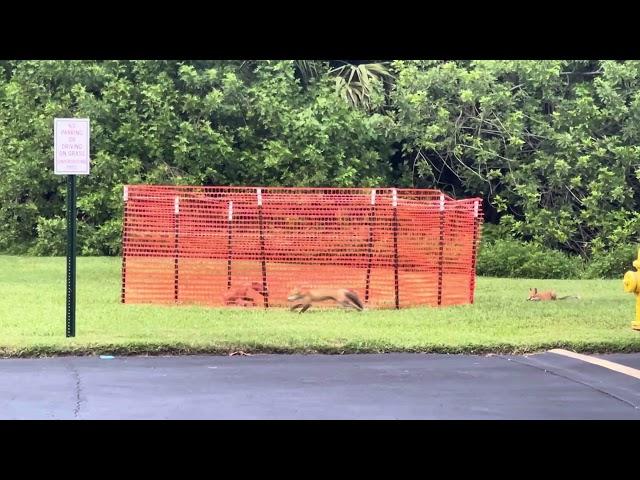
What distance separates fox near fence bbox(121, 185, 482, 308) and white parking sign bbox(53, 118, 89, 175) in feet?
13.0

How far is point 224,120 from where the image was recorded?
25172 millimetres

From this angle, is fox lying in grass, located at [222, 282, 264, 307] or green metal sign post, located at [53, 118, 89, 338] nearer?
green metal sign post, located at [53, 118, 89, 338]

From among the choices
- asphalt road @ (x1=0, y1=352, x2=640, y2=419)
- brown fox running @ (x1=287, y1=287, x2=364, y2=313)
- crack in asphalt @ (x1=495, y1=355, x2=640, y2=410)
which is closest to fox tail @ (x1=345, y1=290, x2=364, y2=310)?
brown fox running @ (x1=287, y1=287, x2=364, y2=313)

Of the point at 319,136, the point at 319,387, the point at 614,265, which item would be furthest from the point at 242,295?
the point at 614,265

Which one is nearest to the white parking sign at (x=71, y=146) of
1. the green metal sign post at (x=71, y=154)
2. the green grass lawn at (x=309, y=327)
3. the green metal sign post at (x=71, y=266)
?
the green metal sign post at (x=71, y=154)

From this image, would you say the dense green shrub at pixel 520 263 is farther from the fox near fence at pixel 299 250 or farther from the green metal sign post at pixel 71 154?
the green metal sign post at pixel 71 154

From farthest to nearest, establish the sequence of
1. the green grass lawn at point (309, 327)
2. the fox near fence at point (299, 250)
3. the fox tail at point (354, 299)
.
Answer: the fox near fence at point (299, 250), the fox tail at point (354, 299), the green grass lawn at point (309, 327)

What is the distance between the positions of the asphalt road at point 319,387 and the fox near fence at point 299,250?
4802 millimetres

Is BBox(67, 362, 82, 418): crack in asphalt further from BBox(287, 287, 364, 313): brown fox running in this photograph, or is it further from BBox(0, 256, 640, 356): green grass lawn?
BBox(287, 287, 364, 313): brown fox running

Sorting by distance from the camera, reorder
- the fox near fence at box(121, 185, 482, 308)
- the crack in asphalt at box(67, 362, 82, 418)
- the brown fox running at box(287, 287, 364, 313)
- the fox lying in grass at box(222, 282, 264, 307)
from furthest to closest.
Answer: the fox near fence at box(121, 185, 482, 308)
the fox lying in grass at box(222, 282, 264, 307)
the brown fox running at box(287, 287, 364, 313)
the crack in asphalt at box(67, 362, 82, 418)

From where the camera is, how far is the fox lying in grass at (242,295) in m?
15.3

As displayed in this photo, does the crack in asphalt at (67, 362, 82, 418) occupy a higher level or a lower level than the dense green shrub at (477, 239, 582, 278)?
lower

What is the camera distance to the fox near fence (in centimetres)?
1614
